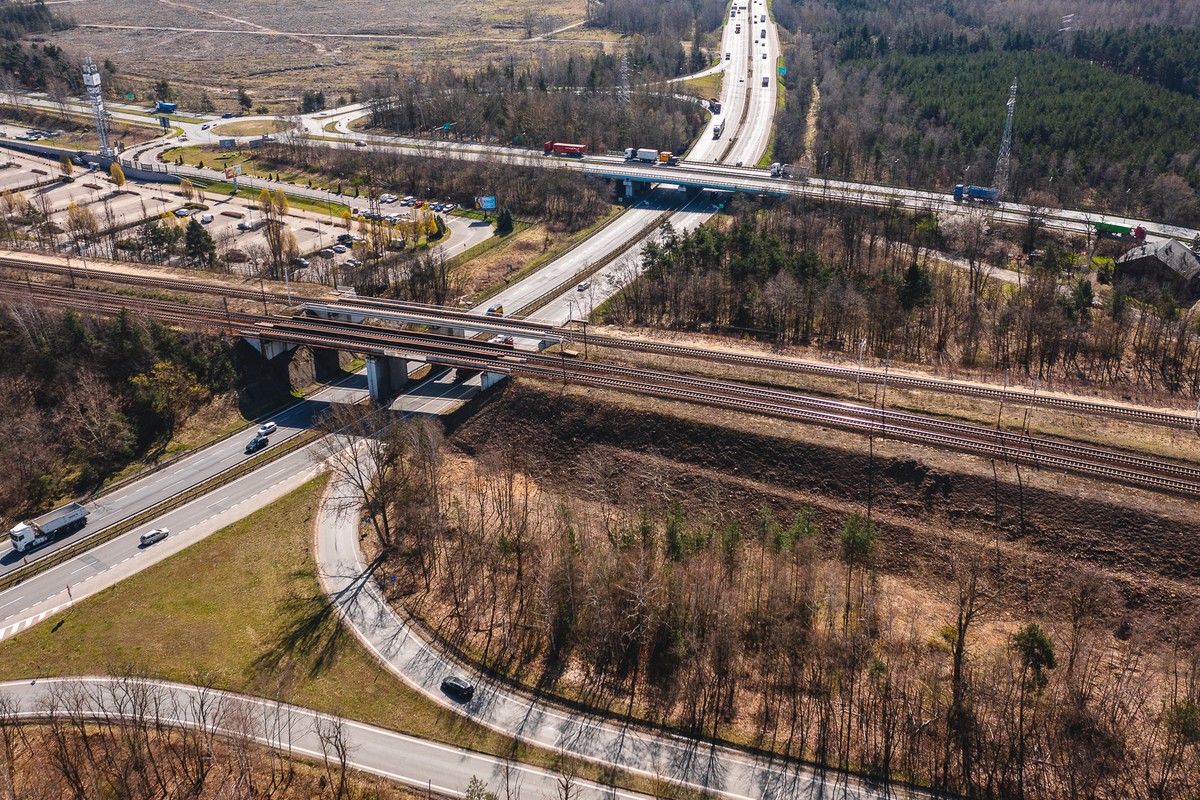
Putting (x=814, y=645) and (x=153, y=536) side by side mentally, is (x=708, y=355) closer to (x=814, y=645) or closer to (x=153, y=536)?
(x=814, y=645)

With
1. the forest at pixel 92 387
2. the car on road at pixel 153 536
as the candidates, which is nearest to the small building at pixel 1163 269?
the forest at pixel 92 387

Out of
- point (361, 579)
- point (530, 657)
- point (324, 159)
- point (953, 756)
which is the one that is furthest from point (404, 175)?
point (953, 756)

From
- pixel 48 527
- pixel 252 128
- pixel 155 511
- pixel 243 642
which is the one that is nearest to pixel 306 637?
pixel 243 642

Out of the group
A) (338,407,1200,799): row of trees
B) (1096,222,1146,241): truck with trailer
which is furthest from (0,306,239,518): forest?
(1096,222,1146,241): truck with trailer

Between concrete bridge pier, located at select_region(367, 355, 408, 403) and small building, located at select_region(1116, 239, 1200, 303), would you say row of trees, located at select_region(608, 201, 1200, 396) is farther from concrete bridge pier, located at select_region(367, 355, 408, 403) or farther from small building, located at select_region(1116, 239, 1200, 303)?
concrete bridge pier, located at select_region(367, 355, 408, 403)

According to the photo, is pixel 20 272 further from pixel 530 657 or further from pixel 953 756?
pixel 953 756

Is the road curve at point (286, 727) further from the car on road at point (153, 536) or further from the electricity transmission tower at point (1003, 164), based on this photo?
the electricity transmission tower at point (1003, 164)
